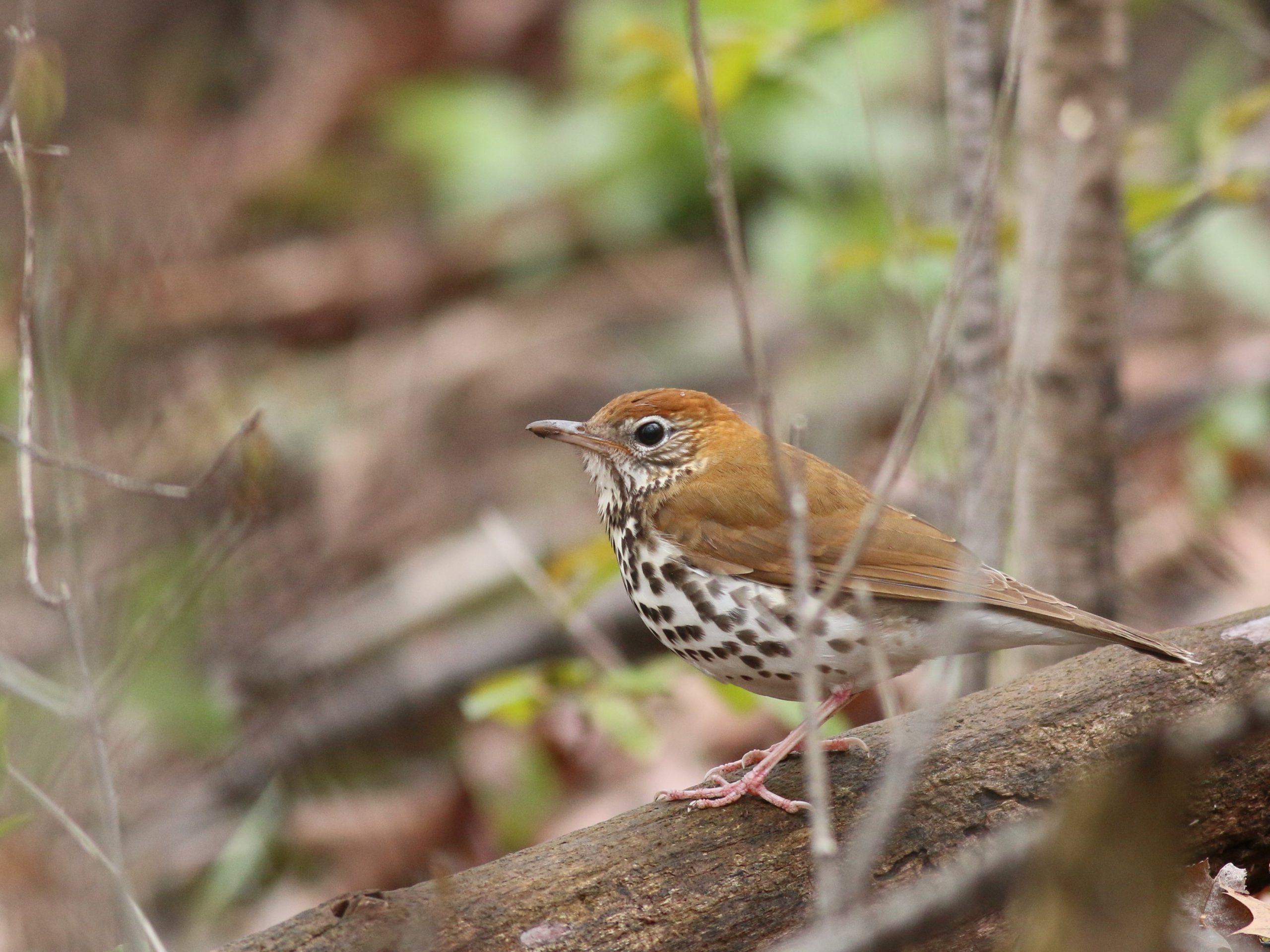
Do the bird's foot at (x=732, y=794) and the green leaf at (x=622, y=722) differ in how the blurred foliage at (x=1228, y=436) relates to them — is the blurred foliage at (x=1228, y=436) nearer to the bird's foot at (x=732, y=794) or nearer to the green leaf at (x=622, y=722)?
the green leaf at (x=622, y=722)

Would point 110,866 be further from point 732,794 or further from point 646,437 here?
point 646,437

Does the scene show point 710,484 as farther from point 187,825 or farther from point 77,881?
point 187,825

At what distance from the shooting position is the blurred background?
12.6 ft

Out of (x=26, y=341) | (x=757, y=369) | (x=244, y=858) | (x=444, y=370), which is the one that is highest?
(x=26, y=341)

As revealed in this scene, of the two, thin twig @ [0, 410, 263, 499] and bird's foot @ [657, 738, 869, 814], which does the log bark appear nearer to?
bird's foot @ [657, 738, 869, 814]

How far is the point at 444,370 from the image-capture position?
7984mm

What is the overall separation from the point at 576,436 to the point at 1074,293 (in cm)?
141

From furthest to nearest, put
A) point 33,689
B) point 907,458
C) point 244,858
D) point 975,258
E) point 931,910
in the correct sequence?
1. point 244,858
2. point 975,258
3. point 33,689
4. point 907,458
5. point 931,910

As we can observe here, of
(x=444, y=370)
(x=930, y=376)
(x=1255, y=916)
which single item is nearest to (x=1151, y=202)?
(x=1255, y=916)

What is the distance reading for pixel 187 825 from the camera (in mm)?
5180

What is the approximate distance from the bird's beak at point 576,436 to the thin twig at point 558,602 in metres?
0.46

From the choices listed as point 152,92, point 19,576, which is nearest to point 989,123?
point 19,576

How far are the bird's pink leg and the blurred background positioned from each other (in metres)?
0.68

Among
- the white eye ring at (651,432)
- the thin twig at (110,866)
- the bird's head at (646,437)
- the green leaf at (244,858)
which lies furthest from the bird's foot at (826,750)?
the green leaf at (244,858)
